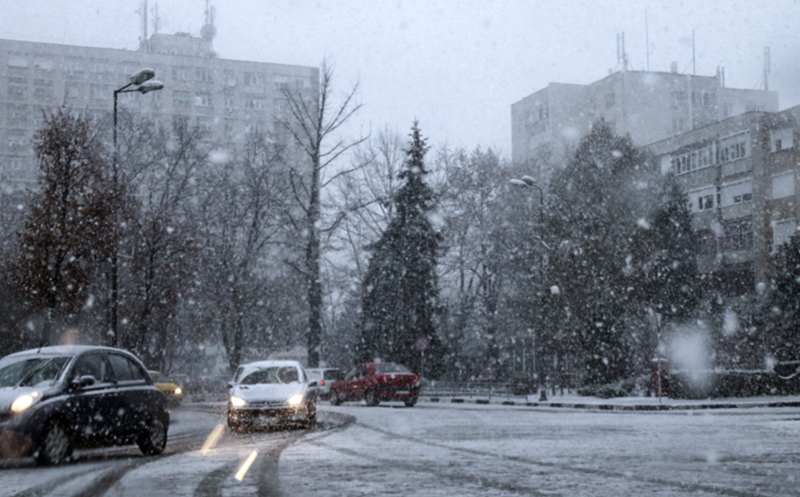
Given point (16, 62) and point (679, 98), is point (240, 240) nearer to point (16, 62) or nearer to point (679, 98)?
point (679, 98)

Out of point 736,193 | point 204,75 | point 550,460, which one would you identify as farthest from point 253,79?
point 550,460

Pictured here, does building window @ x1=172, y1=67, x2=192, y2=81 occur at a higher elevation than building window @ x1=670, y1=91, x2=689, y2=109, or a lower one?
higher

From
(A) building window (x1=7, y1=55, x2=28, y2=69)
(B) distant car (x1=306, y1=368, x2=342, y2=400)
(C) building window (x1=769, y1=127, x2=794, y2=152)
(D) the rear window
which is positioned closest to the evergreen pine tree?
(B) distant car (x1=306, y1=368, x2=342, y2=400)

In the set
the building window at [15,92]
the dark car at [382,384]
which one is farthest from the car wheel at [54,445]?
the building window at [15,92]

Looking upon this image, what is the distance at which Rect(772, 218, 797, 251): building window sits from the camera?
47.5 metres

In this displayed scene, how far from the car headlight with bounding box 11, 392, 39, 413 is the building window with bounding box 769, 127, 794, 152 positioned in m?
45.0

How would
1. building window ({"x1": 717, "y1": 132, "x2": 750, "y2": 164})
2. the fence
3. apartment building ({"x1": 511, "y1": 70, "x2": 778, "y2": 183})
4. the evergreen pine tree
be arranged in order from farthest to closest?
apartment building ({"x1": 511, "y1": 70, "x2": 778, "y2": 183}) → building window ({"x1": 717, "y1": 132, "x2": 750, "y2": 164}) → the evergreen pine tree → the fence

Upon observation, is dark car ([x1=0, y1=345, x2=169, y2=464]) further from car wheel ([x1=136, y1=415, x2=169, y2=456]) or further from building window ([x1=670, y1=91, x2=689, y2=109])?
building window ([x1=670, y1=91, x2=689, y2=109])

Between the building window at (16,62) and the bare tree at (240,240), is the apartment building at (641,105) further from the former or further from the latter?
the building window at (16,62)

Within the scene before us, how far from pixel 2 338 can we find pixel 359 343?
2166 centimetres

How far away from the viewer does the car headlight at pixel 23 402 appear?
10383 mm

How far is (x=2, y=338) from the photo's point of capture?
1143 inches

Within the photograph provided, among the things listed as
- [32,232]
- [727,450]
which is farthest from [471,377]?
[727,450]

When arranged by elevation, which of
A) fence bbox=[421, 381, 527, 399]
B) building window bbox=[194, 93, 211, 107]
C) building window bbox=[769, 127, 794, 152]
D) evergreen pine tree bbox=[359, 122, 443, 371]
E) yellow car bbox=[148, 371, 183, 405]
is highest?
building window bbox=[194, 93, 211, 107]
